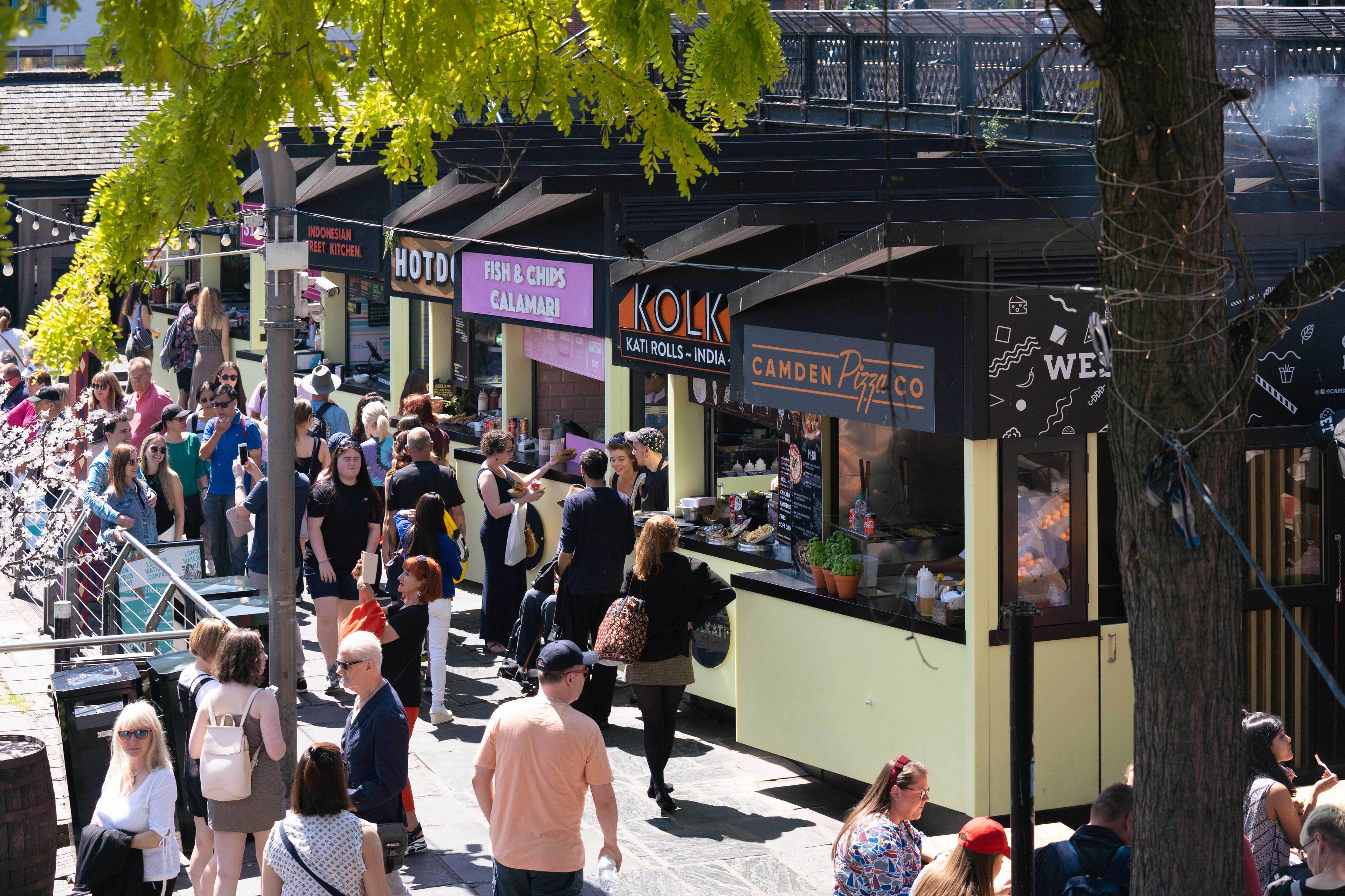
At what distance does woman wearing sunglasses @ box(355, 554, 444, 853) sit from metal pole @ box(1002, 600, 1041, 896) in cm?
397

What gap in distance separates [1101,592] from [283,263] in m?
4.84

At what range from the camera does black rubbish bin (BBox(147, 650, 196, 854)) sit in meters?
7.54

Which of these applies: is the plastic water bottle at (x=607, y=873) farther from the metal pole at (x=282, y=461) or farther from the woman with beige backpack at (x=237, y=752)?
the metal pole at (x=282, y=461)

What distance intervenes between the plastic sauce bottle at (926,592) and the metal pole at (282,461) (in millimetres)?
3364

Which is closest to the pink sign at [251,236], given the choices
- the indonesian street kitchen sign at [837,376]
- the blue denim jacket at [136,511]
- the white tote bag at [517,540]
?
the blue denim jacket at [136,511]

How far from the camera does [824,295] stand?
8.55 metres

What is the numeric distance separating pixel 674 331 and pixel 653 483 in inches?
51.4

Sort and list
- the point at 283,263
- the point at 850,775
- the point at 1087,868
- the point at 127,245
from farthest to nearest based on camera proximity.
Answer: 1. the point at 850,775
2. the point at 283,263
3. the point at 1087,868
4. the point at 127,245

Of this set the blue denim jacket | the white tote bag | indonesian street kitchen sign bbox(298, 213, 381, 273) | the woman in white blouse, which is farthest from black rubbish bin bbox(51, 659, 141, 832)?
indonesian street kitchen sign bbox(298, 213, 381, 273)

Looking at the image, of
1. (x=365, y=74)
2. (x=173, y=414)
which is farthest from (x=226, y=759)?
(x=173, y=414)

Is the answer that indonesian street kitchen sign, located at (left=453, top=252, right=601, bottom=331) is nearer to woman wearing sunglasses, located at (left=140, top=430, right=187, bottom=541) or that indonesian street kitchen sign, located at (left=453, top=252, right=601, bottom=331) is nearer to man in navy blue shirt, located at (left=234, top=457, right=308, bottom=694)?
man in navy blue shirt, located at (left=234, top=457, right=308, bottom=694)

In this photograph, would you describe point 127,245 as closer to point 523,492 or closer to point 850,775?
point 850,775

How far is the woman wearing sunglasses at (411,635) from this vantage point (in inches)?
320

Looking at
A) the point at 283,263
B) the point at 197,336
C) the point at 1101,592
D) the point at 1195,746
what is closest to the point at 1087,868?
the point at 1195,746
